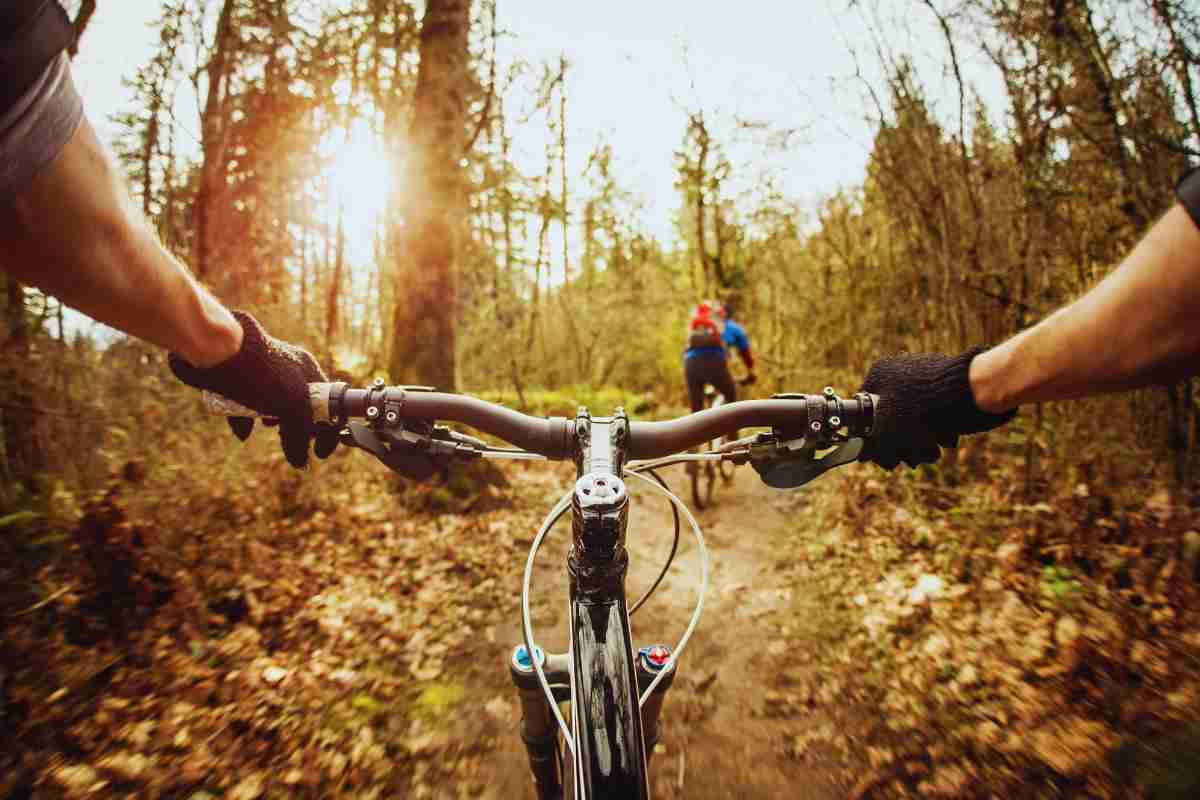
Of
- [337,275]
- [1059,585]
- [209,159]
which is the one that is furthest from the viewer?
[337,275]

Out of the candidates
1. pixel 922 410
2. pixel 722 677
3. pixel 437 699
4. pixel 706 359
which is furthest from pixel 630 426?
pixel 706 359

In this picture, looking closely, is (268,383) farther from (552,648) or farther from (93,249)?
(552,648)

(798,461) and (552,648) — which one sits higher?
(798,461)

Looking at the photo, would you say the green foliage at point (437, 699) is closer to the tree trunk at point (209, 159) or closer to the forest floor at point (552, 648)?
the forest floor at point (552, 648)

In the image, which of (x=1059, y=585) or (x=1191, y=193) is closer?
(x=1191, y=193)

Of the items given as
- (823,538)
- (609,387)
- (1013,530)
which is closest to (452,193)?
(823,538)

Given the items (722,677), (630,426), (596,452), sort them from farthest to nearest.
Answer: (722,677) < (630,426) < (596,452)

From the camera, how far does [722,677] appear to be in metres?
3.79

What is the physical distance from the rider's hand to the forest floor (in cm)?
178

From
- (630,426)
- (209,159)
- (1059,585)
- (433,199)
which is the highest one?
(209,159)

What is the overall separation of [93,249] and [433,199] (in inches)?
233

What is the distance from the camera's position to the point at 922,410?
54.7 inches

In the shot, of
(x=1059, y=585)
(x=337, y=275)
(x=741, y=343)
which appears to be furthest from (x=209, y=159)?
(x=1059, y=585)

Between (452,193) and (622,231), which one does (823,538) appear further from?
(622,231)
